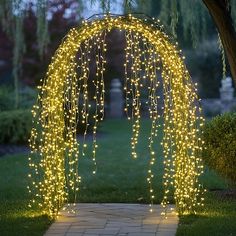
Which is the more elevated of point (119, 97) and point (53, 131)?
point (53, 131)

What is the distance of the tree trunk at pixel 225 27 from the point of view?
266 inches

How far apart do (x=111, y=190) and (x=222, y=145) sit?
1.93 m

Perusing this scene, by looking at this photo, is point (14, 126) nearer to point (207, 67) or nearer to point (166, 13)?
point (166, 13)

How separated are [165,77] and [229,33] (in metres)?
0.79

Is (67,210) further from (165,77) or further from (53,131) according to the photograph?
(165,77)

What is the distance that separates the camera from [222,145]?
7980 mm

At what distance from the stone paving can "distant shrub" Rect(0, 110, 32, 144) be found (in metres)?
7.00

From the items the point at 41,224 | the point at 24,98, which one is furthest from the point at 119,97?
the point at 41,224

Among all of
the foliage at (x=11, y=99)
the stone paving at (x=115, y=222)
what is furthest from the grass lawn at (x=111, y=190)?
the foliage at (x=11, y=99)

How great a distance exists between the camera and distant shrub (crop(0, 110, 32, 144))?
48.5 feet

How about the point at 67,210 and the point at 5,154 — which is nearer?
the point at 67,210

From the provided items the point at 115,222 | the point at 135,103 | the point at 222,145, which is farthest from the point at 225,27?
the point at 115,222

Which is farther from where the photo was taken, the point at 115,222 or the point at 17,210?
the point at 17,210

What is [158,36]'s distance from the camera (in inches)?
281
